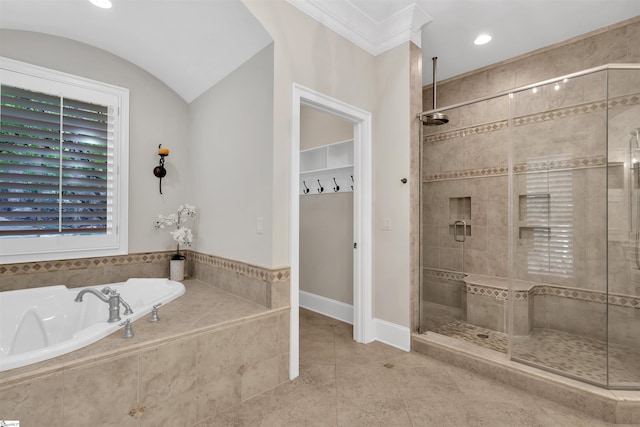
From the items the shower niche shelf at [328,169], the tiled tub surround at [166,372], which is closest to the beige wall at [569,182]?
the shower niche shelf at [328,169]

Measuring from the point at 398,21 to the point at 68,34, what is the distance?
107 inches

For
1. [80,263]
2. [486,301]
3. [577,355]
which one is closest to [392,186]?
[486,301]

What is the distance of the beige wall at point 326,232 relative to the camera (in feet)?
11.2

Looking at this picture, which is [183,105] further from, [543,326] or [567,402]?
[567,402]

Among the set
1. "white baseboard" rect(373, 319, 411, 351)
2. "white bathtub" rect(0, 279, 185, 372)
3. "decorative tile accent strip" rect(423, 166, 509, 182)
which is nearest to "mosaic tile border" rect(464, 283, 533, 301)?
"white baseboard" rect(373, 319, 411, 351)

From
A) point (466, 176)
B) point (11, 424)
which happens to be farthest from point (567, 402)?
point (11, 424)

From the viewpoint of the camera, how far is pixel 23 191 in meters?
2.27

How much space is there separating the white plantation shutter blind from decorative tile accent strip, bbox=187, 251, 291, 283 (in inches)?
36.1

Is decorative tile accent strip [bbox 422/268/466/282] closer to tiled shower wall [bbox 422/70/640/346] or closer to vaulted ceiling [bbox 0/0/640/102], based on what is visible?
tiled shower wall [bbox 422/70/640/346]

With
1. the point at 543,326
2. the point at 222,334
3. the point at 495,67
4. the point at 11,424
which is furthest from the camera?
the point at 495,67

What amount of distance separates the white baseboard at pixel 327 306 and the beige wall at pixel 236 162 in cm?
148

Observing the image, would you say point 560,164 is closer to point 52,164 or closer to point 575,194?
point 575,194

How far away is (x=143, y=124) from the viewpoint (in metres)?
2.89

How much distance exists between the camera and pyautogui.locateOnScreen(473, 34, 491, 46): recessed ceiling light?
2.87 metres
